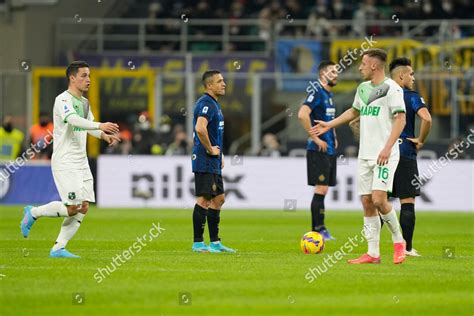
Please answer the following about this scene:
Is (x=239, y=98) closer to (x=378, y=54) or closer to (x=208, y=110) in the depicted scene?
(x=208, y=110)

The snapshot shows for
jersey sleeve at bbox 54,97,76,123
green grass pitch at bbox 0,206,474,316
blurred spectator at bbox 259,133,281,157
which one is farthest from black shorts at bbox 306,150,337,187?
blurred spectator at bbox 259,133,281,157

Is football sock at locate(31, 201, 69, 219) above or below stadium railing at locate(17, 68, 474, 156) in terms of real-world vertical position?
below

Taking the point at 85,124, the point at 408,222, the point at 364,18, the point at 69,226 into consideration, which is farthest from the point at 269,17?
the point at 85,124

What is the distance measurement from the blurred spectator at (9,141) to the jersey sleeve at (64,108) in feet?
52.8

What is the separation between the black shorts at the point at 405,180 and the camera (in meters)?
14.7

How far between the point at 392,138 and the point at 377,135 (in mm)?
272

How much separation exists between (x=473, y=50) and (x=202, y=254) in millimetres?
18051

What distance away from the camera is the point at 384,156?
1281 cm

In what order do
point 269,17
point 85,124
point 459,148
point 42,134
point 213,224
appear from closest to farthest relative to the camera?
1. point 85,124
2. point 213,224
3. point 459,148
4. point 42,134
5. point 269,17

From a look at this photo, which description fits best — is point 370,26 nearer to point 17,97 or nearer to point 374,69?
point 17,97

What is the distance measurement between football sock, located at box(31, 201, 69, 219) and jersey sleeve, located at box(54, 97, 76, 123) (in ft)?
3.34

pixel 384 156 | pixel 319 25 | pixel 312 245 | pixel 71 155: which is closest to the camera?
pixel 384 156

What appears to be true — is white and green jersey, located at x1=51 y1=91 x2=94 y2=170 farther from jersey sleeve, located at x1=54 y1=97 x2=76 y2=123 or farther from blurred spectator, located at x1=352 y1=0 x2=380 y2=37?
blurred spectator, located at x1=352 y1=0 x2=380 y2=37

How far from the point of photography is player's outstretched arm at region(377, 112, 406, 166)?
12828mm
